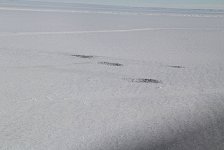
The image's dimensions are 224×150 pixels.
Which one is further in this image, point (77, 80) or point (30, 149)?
point (77, 80)

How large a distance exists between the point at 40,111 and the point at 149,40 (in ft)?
24.0

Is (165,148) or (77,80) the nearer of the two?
(165,148)

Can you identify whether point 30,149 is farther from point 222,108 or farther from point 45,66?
point 45,66

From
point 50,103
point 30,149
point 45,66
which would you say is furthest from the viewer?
point 45,66

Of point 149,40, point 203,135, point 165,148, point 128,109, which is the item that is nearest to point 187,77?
point 128,109

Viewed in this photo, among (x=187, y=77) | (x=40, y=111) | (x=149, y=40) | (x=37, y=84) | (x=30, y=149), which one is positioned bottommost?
(x=30, y=149)

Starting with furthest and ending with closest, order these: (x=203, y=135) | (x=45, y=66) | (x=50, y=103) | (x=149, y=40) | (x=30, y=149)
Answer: (x=149, y=40)
(x=45, y=66)
(x=50, y=103)
(x=203, y=135)
(x=30, y=149)

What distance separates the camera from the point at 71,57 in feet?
26.1

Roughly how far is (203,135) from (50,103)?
6.00ft

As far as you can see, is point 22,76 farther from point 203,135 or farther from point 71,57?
point 203,135

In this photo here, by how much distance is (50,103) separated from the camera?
4789mm

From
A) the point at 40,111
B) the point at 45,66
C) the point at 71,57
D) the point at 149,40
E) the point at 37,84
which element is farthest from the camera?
the point at 149,40

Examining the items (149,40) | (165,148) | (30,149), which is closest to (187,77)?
(165,148)

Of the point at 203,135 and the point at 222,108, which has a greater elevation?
the point at 222,108
